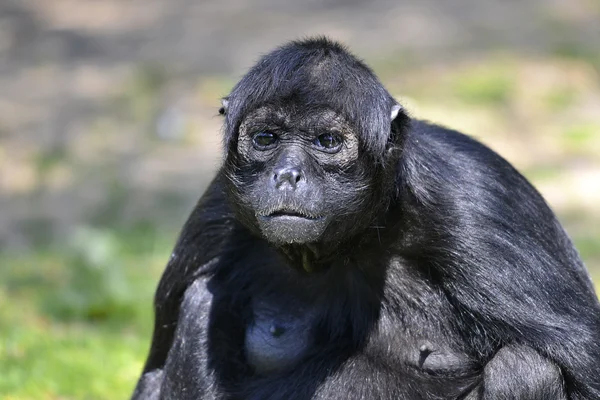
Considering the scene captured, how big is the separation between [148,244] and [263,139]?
7613 millimetres

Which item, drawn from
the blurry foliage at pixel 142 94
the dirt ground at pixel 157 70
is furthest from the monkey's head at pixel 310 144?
the blurry foliage at pixel 142 94

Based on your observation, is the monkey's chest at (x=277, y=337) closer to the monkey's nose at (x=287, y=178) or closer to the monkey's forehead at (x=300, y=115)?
Answer: the monkey's nose at (x=287, y=178)

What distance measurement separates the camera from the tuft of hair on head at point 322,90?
6.96m

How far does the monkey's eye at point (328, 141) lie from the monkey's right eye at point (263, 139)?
0.32 meters

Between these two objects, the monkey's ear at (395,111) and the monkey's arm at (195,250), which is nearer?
the monkey's ear at (395,111)

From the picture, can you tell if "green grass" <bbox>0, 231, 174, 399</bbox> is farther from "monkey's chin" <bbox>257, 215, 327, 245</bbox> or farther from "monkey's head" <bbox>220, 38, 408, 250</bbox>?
"monkey's chin" <bbox>257, 215, 327, 245</bbox>

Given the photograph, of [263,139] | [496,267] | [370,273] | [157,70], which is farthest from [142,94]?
[496,267]

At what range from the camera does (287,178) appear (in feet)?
22.1

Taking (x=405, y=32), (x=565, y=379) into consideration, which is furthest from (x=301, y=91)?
(x=405, y=32)

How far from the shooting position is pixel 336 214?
7.03 meters

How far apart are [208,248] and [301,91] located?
Result: 1857 millimetres

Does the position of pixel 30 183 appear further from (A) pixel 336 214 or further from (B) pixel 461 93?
(A) pixel 336 214

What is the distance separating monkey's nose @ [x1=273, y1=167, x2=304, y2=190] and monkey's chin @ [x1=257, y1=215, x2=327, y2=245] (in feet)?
0.72

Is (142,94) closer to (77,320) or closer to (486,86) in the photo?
(486,86)
